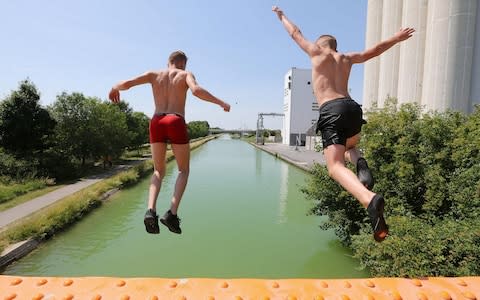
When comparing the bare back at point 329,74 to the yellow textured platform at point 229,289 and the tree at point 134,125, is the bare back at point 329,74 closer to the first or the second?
the yellow textured platform at point 229,289

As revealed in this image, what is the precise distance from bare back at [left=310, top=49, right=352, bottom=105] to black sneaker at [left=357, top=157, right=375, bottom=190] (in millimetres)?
724

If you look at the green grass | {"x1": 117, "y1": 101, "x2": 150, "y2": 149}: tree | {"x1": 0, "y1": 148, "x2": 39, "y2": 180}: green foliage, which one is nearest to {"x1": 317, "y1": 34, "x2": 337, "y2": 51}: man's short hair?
the green grass

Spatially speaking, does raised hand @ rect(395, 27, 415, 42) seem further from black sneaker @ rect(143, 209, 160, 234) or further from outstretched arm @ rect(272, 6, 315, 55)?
black sneaker @ rect(143, 209, 160, 234)

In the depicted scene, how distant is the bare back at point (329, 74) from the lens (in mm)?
3221

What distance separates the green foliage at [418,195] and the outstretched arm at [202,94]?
556cm

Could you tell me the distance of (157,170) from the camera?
387 centimetres

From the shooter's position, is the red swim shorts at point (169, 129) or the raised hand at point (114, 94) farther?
the raised hand at point (114, 94)

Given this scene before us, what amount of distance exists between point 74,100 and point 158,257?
2126 cm

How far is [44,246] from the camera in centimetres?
1128

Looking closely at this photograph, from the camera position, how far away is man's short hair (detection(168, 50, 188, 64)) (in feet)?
12.1

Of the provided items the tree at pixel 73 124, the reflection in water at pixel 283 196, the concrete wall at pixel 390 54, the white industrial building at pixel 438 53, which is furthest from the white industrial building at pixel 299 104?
the tree at pixel 73 124

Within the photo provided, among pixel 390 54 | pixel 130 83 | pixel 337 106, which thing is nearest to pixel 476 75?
pixel 390 54

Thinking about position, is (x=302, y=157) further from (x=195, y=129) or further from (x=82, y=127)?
(x=195, y=129)

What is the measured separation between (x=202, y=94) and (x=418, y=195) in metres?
9.08
